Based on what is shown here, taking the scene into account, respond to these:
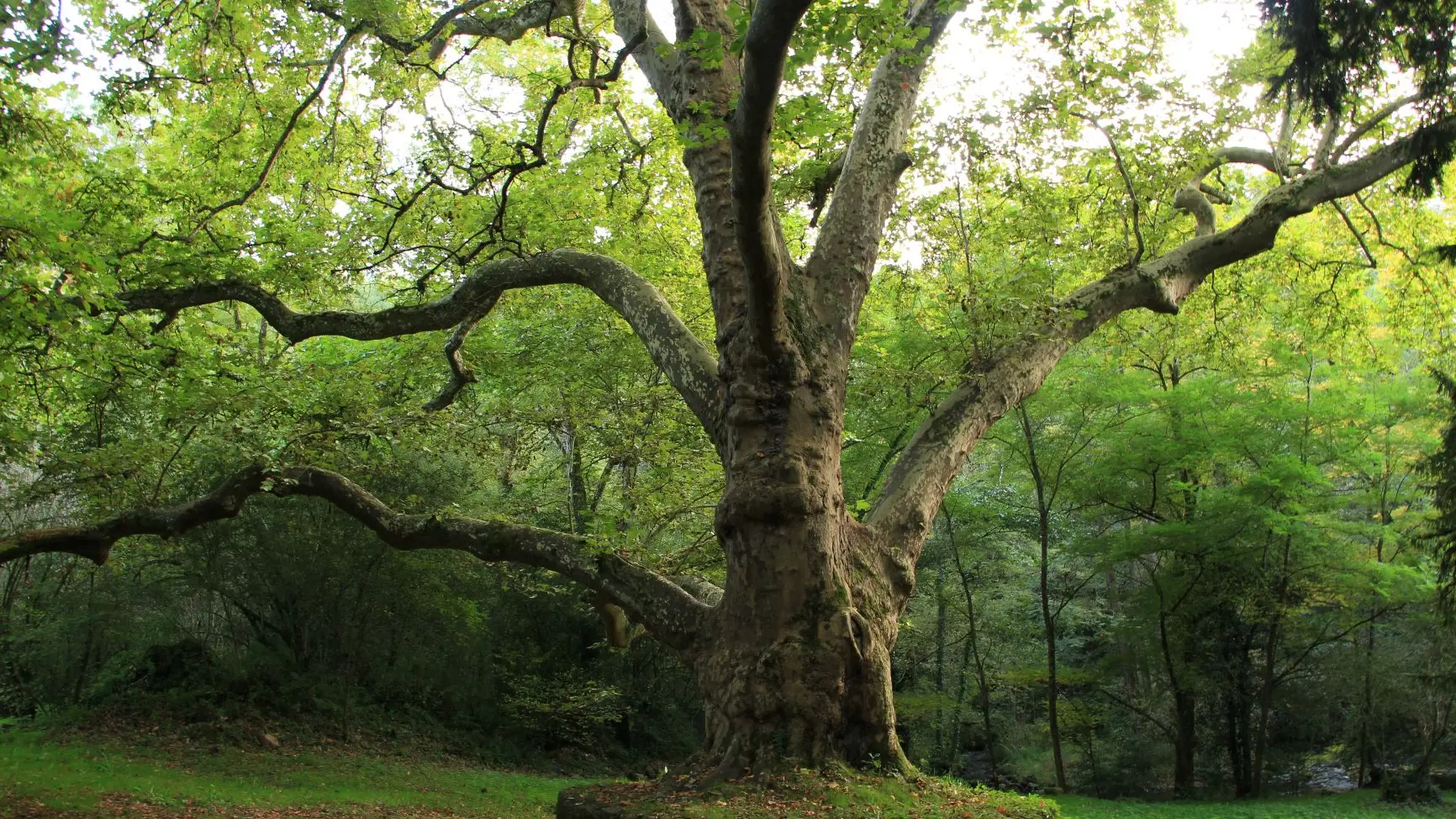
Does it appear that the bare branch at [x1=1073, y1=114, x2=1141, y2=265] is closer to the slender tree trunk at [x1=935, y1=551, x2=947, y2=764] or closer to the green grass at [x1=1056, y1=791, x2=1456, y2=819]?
the green grass at [x1=1056, y1=791, x2=1456, y2=819]

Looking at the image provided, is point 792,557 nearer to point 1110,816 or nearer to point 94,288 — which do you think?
point 94,288

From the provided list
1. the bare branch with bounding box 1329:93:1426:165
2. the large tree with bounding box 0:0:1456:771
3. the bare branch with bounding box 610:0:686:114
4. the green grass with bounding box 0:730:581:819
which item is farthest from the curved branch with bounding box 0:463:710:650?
the bare branch with bounding box 1329:93:1426:165

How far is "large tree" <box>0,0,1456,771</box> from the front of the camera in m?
4.43

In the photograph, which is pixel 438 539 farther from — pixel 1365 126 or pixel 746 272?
pixel 1365 126

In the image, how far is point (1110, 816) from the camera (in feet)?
33.7

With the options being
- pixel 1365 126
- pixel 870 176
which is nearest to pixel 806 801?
pixel 870 176

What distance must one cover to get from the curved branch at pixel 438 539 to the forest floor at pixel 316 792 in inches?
44.8

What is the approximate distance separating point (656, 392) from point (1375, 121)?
6.74 meters

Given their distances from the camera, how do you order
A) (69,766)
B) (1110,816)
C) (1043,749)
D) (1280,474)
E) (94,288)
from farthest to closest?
(1043,749) → (1280,474) → (1110,816) → (69,766) → (94,288)

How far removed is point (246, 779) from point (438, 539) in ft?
16.9

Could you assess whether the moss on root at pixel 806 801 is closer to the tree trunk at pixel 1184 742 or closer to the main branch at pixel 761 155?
the main branch at pixel 761 155

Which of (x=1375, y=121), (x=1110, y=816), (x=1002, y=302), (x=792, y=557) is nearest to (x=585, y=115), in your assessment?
(x=1002, y=302)

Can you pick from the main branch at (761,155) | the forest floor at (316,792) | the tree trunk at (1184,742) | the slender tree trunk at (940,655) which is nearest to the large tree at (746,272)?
the main branch at (761,155)

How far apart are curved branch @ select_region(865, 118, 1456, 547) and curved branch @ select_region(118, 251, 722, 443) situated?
1.43m
